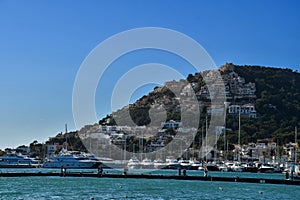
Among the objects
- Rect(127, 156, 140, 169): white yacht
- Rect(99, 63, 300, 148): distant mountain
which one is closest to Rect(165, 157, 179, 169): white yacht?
Rect(127, 156, 140, 169): white yacht

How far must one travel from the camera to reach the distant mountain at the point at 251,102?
495 ft

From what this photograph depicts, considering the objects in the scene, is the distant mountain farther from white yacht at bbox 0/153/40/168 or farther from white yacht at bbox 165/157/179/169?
white yacht at bbox 0/153/40/168

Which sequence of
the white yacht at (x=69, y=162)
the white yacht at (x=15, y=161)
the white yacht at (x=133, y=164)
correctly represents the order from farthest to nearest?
the white yacht at (x=15, y=161)
the white yacht at (x=69, y=162)
the white yacht at (x=133, y=164)

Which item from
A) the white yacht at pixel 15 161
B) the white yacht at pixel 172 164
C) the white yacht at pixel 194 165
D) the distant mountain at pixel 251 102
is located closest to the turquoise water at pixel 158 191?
the white yacht at pixel 194 165

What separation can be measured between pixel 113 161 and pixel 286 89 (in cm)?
6550

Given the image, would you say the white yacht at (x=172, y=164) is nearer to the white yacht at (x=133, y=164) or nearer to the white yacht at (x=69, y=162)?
the white yacht at (x=133, y=164)

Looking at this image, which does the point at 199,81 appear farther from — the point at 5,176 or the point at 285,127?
the point at 5,176

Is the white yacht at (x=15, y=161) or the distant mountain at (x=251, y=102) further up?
the distant mountain at (x=251, y=102)

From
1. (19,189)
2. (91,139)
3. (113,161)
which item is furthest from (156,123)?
(19,189)

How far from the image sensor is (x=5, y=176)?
7106cm

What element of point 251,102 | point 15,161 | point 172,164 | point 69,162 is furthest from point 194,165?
point 251,102

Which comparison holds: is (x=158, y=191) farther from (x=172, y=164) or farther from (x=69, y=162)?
(x=69, y=162)

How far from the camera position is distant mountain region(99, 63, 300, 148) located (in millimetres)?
150750

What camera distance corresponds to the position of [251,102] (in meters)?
169
